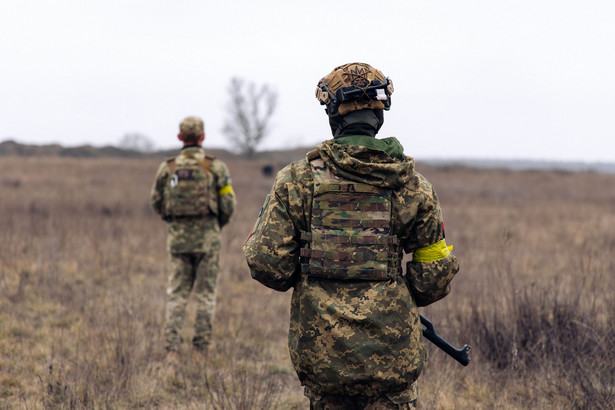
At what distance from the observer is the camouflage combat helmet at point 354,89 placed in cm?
192

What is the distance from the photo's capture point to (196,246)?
173 inches

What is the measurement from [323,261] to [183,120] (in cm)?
293

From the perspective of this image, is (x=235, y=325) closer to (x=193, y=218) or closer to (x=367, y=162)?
(x=193, y=218)

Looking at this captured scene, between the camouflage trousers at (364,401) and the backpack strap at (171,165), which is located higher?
the backpack strap at (171,165)

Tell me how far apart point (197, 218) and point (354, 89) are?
2.85 metres

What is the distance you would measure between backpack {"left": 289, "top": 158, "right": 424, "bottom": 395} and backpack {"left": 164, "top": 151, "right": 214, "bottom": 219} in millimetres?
2597

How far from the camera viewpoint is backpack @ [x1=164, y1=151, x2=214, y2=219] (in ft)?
14.3

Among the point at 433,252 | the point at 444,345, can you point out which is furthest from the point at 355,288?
the point at 444,345

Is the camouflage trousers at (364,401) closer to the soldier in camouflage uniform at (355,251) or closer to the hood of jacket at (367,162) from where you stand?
the soldier in camouflage uniform at (355,251)

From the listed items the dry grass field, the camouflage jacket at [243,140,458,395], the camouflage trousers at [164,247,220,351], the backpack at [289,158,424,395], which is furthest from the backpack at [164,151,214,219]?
the backpack at [289,158,424,395]

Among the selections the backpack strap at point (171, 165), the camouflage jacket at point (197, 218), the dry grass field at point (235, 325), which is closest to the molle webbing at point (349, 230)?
the dry grass field at point (235, 325)

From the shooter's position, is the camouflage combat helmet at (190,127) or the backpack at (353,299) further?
the camouflage combat helmet at (190,127)

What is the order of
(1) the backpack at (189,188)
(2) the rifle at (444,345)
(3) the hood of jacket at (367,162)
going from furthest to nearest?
(1) the backpack at (189,188) → (2) the rifle at (444,345) → (3) the hood of jacket at (367,162)

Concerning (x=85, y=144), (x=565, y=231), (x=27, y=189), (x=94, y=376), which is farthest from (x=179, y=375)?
(x=27, y=189)
